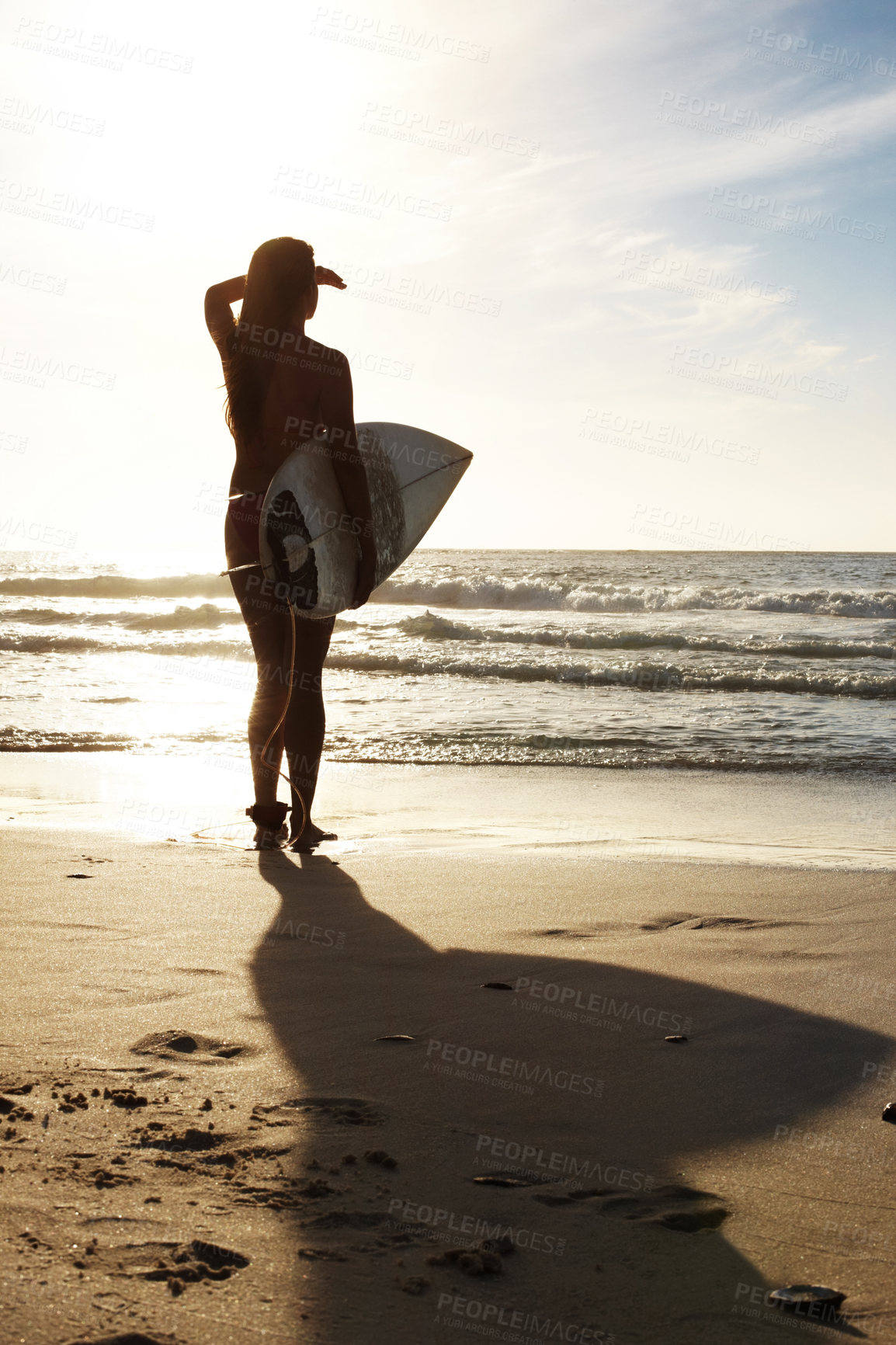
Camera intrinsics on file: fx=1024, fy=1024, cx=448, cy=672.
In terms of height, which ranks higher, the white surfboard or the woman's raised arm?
the woman's raised arm

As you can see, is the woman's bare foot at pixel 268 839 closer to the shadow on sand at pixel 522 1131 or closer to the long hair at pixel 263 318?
the shadow on sand at pixel 522 1131

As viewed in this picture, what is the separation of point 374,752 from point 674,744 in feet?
6.51

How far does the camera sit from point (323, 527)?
11.3 feet

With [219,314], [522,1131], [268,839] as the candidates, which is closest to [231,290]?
[219,314]

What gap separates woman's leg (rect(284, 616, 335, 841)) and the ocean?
8.66 feet

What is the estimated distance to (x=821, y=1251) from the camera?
1267 millimetres

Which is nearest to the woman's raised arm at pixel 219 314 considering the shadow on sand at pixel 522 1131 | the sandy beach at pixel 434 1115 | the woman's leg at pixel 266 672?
the woman's leg at pixel 266 672

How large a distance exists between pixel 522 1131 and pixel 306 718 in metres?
2.28

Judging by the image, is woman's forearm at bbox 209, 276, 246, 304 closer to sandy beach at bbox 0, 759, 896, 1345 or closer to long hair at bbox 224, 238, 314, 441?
long hair at bbox 224, 238, 314, 441

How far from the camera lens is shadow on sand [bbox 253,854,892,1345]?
113 cm

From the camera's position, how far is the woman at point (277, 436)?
337 centimetres

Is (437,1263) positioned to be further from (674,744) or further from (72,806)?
(674,744)

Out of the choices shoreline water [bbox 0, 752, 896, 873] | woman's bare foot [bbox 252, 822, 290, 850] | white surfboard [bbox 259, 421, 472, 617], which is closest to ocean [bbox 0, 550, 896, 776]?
shoreline water [bbox 0, 752, 896, 873]

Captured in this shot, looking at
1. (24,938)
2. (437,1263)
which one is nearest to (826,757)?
(24,938)
